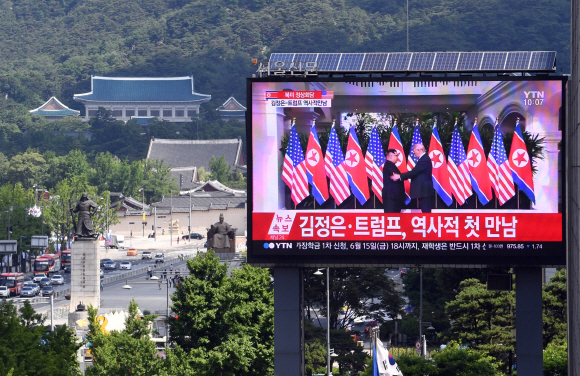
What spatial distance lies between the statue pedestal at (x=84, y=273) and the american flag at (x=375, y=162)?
38940 millimetres

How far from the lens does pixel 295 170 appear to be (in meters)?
32.8

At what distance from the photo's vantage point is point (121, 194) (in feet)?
525

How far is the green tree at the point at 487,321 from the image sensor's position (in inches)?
1932

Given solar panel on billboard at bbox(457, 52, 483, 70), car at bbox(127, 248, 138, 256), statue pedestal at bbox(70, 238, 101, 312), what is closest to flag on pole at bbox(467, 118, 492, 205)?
solar panel on billboard at bbox(457, 52, 483, 70)

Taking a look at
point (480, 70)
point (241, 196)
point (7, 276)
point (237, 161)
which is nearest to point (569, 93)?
point (480, 70)

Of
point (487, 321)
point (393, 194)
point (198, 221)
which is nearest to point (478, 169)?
point (393, 194)

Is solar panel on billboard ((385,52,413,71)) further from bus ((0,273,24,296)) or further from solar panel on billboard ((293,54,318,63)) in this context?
bus ((0,273,24,296))

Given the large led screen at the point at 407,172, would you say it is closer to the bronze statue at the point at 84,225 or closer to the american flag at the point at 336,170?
the american flag at the point at 336,170

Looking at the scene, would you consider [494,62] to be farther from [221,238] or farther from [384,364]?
[221,238]

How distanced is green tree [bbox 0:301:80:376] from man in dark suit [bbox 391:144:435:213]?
43.7 feet

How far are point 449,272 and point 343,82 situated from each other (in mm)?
32511

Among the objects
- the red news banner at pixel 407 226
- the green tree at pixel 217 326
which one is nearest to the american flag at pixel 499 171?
the red news banner at pixel 407 226

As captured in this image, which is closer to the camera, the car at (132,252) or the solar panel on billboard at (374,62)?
the solar panel on billboard at (374,62)

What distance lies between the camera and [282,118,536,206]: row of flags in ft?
105
